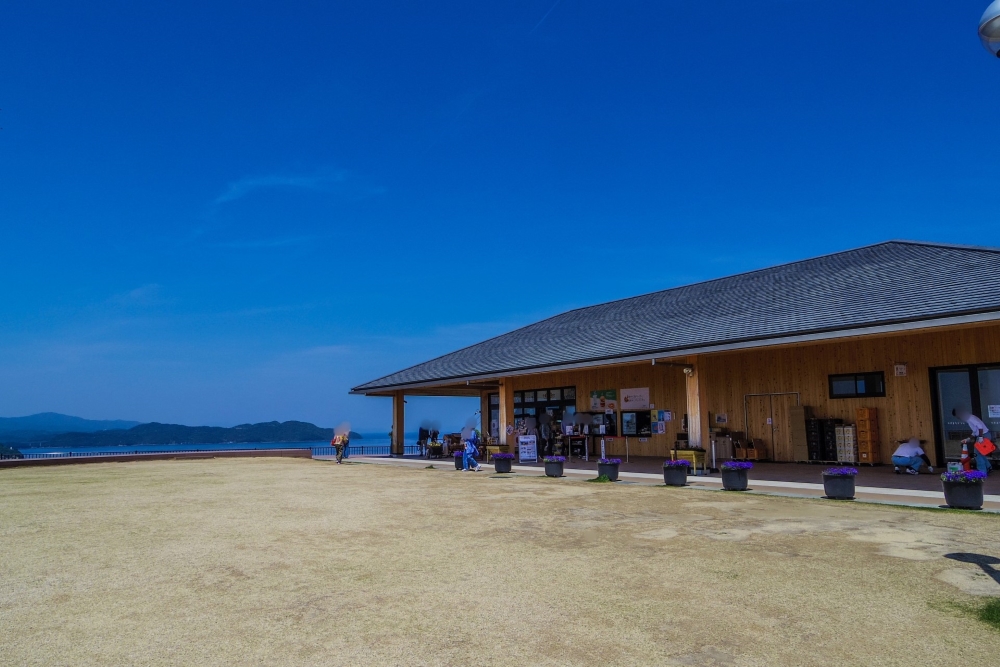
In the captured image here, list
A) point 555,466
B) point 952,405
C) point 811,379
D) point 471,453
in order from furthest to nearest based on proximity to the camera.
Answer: point 471,453
point 811,379
point 555,466
point 952,405

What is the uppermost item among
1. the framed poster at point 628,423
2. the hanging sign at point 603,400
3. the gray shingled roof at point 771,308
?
the gray shingled roof at point 771,308

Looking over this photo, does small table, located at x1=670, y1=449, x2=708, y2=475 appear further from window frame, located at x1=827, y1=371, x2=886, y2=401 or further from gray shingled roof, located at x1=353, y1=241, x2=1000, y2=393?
window frame, located at x1=827, y1=371, x2=886, y2=401

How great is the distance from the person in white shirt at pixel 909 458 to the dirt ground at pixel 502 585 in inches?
187

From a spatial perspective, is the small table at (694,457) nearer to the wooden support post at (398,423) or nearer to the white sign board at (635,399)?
the white sign board at (635,399)

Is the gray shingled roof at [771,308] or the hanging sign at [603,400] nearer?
the gray shingled roof at [771,308]

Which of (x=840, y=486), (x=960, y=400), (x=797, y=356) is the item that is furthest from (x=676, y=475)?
(x=960, y=400)

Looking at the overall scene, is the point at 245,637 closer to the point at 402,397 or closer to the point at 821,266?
the point at 821,266

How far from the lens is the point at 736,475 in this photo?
38.0ft

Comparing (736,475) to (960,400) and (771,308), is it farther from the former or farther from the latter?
(960,400)

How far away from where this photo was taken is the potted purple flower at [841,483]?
10.1m

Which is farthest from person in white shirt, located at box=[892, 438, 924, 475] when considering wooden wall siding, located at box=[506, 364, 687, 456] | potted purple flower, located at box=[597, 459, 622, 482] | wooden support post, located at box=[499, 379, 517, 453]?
wooden support post, located at box=[499, 379, 517, 453]

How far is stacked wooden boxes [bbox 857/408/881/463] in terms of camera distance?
1514cm

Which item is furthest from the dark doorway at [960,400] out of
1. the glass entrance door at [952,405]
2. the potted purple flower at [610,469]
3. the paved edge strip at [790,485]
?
the potted purple flower at [610,469]

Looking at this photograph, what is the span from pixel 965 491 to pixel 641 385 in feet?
38.4
